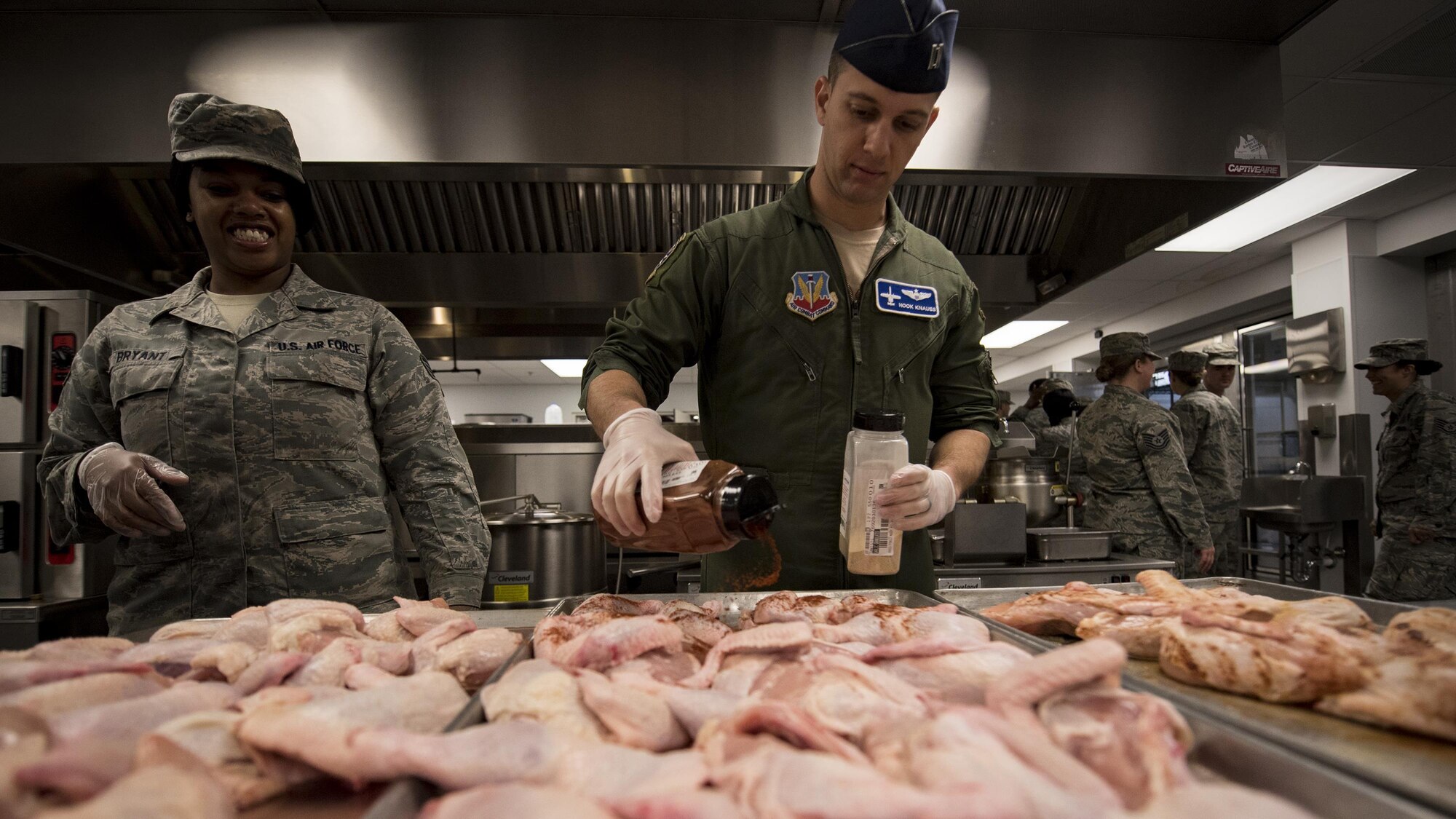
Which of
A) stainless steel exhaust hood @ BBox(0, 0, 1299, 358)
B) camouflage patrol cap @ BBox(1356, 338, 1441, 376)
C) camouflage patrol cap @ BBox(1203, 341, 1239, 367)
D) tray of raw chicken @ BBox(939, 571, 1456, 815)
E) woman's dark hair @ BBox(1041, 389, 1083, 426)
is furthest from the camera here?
woman's dark hair @ BBox(1041, 389, 1083, 426)

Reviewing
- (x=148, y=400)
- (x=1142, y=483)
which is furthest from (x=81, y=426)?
(x=1142, y=483)

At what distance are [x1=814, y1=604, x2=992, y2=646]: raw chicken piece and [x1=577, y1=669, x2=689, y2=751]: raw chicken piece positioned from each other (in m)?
0.32

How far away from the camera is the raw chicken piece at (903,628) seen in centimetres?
104

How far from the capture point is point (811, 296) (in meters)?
1.73

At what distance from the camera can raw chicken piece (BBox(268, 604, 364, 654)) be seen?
1043 mm

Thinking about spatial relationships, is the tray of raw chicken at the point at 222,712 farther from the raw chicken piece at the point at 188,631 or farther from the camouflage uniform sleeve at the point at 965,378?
the camouflage uniform sleeve at the point at 965,378

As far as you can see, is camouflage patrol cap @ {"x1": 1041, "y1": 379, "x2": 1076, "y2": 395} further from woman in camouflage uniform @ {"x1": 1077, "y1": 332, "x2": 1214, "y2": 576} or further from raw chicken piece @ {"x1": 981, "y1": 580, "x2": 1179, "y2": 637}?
raw chicken piece @ {"x1": 981, "y1": 580, "x2": 1179, "y2": 637}

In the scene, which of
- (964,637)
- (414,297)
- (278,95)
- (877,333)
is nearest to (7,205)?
(278,95)

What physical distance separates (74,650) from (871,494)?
1.22 meters

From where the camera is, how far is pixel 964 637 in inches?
39.3

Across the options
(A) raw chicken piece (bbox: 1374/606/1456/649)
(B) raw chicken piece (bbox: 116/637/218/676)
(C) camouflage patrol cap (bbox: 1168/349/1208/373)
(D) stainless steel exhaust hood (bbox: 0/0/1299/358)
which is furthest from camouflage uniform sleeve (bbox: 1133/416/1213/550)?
(B) raw chicken piece (bbox: 116/637/218/676)

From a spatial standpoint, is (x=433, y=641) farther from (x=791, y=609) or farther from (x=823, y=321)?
(x=823, y=321)

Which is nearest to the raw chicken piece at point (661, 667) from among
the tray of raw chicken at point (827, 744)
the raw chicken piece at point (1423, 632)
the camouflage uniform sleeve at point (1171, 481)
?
the tray of raw chicken at point (827, 744)

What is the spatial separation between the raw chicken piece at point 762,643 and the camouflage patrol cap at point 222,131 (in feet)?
5.99
